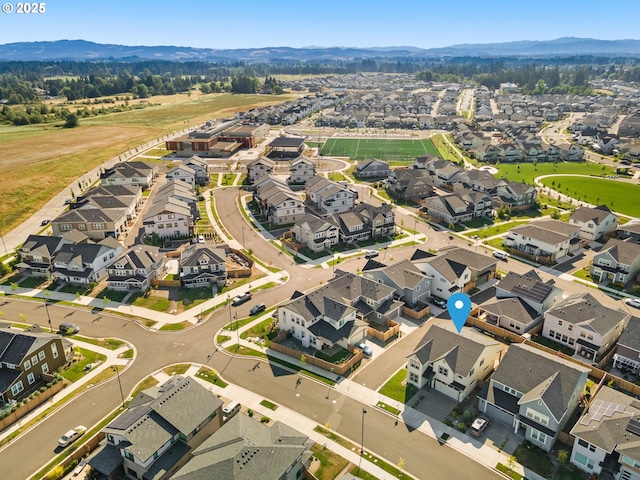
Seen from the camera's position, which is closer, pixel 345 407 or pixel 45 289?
pixel 345 407

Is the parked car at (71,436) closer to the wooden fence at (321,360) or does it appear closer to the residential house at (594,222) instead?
the wooden fence at (321,360)

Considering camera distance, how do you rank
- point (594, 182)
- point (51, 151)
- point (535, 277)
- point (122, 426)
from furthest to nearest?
point (51, 151) → point (594, 182) → point (535, 277) → point (122, 426)

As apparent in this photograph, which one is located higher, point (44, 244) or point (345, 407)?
point (44, 244)

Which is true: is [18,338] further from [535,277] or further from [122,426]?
[535,277]

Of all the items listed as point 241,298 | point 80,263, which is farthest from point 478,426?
point 80,263

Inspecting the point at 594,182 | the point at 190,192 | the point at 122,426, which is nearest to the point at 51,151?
the point at 190,192

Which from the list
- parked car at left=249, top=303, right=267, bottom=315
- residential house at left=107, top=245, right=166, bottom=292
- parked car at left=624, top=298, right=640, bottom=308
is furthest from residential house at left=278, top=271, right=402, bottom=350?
parked car at left=624, top=298, right=640, bottom=308

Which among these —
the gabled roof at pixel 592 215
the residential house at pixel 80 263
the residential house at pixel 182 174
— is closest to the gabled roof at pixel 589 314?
the gabled roof at pixel 592 215

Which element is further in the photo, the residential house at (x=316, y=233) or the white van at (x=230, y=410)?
the residential house at (x=316, y=233)
